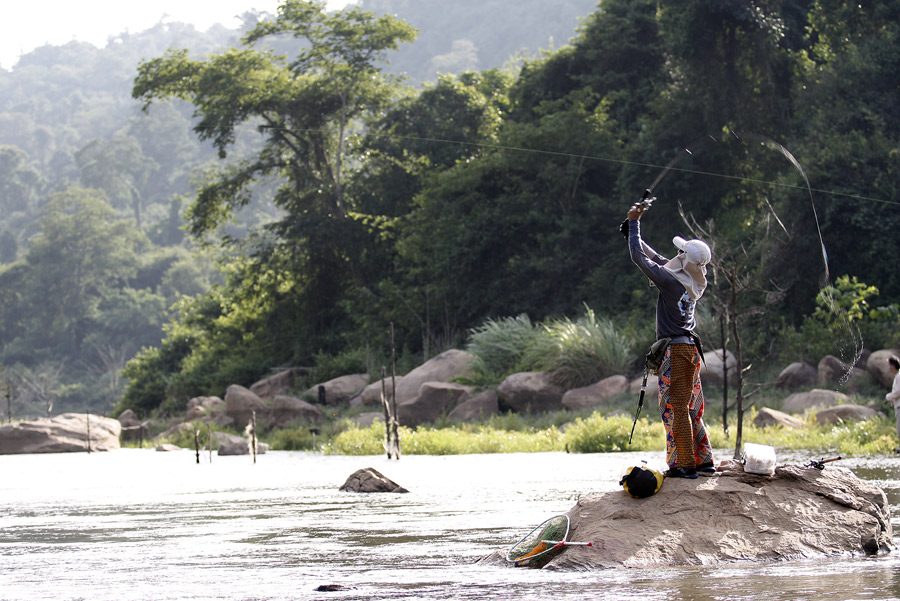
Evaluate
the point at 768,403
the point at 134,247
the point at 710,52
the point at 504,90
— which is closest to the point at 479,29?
the point at 134,247

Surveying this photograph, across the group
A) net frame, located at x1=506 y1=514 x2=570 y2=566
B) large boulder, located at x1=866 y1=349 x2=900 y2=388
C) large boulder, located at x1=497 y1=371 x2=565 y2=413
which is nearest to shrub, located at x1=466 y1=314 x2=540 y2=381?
large boulder, located at x1=497 y1=371 x2=565 y2=413

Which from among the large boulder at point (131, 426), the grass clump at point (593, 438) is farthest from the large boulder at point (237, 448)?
the large boulder at point (131, 426)

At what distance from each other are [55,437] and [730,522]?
80.6 ft

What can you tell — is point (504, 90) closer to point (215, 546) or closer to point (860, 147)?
point (860, 147)

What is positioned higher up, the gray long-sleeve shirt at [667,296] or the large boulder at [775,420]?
the gray long-sleeve shirt at [667,296]

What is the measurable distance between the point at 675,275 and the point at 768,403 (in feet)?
50.5

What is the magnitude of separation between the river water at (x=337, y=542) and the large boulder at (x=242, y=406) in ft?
43.5

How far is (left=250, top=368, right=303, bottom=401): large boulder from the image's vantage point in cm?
3597

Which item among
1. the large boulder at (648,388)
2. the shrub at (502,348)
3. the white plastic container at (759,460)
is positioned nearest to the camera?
the white plastic container at (759,460)

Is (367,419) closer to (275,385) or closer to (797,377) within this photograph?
(797,377)

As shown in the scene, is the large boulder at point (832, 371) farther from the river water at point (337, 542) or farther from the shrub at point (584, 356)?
the river water at point (337, 542)

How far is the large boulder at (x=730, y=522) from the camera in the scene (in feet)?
23.3

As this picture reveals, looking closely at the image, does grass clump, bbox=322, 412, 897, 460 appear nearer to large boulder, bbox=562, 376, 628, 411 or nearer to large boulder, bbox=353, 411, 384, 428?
large boulder, bbox=353, 411, 384, 428

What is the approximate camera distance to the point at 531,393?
25.6 meters
